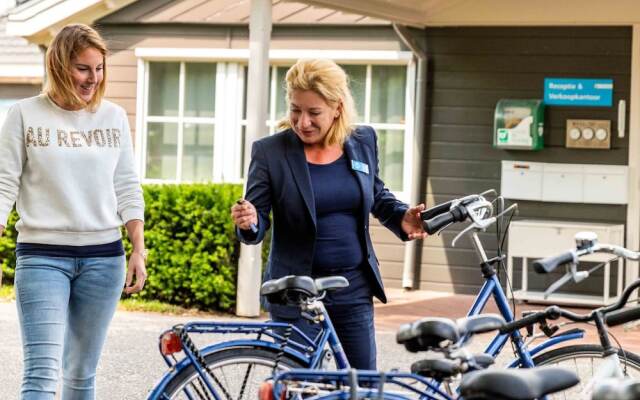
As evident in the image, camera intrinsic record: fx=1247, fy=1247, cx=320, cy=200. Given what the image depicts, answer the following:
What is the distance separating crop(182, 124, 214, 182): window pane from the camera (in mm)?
13516

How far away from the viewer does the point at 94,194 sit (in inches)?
179

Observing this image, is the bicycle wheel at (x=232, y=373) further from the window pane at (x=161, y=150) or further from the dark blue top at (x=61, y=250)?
the window pane at (x=161, y=150)

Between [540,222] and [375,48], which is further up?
[375,48]

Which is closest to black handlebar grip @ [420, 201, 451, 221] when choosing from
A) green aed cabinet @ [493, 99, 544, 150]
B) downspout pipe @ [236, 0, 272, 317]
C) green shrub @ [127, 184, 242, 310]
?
downspout pipe @ [236, 0, 272, 317]

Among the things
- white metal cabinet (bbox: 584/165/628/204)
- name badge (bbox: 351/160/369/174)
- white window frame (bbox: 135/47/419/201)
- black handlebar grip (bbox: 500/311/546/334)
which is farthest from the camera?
white window frame (bbox: 135/47/419/201)

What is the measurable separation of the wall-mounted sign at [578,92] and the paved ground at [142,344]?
7.00 feet

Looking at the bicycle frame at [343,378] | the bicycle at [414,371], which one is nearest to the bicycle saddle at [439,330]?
the bicycle at [414,371]

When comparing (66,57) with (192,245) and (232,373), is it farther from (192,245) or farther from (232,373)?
(192,245)

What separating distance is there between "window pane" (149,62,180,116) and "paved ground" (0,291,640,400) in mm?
3288

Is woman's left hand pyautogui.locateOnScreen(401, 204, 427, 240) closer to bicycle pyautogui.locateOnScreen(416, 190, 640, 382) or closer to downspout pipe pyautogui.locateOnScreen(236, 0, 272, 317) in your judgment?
bicycle pyautogui.locateOnScreen(416, 190, 640, 382)

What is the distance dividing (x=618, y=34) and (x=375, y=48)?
8.00 feet

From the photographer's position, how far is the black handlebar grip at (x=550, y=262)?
10.6ft

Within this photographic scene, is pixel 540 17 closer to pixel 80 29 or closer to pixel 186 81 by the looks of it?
pixel 186 81

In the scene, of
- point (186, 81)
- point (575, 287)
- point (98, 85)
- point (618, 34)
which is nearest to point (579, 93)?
point (618, 34)
